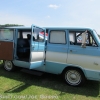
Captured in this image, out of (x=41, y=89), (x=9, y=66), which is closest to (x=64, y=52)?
(x=41, y=89)

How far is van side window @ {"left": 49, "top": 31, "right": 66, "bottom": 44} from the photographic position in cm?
513

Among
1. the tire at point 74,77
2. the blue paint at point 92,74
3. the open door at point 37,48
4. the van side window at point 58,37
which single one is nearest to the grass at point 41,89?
the tire at point 74,77

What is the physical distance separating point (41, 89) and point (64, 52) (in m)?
1.63

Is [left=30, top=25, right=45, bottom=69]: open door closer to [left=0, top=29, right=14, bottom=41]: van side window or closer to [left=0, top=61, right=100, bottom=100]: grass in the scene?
[left=0, top=61, right=100, bottom=100]: grass

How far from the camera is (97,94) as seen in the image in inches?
180

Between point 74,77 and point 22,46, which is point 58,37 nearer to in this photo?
point 74,77

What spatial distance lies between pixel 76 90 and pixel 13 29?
3807 millimetres

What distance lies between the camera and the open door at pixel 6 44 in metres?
5.94

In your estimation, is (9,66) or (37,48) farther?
(9,66)

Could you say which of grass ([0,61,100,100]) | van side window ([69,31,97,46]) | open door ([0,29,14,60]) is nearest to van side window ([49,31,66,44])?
van side window ([69,31,97,46])

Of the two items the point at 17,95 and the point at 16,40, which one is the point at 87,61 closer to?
the point at 17,95

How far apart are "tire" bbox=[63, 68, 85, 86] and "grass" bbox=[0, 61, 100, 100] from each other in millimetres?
205

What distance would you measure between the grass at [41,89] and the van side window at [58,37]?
1717mm

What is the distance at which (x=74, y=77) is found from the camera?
508cm
